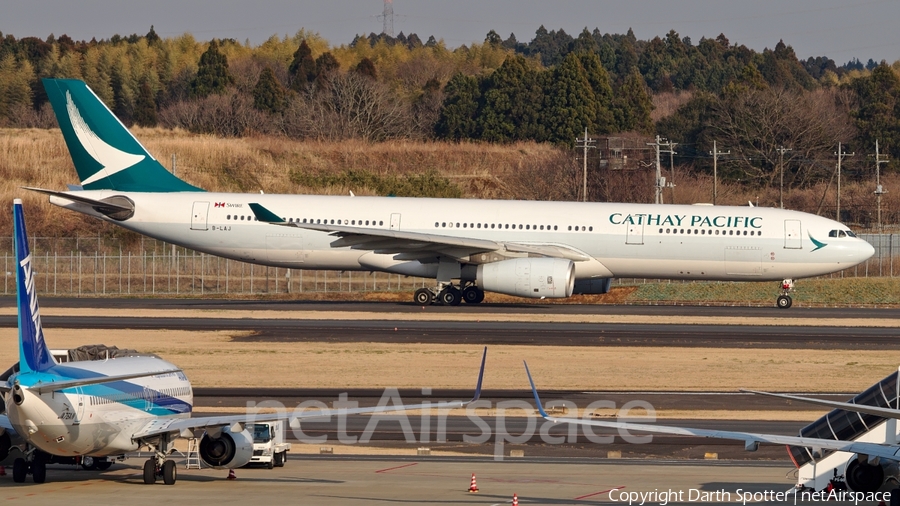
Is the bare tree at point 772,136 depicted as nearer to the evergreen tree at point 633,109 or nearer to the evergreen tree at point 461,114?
the evergreen tree at point 633,109

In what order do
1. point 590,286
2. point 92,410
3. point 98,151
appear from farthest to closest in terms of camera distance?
point 98,151 → point 590,286 → point 92,410

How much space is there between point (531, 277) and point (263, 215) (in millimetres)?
9484

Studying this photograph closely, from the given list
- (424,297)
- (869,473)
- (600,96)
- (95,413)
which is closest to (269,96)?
(600,96)

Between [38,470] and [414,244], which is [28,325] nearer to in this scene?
[38,470]

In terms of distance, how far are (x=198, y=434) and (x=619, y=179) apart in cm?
7099

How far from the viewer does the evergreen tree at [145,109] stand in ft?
375

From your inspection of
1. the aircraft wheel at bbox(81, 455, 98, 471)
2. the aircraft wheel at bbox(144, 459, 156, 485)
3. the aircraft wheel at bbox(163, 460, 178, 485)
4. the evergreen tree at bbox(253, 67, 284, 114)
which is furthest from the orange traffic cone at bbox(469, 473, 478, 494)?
the evergreen tree at bbox(253, 67, 284, 114)

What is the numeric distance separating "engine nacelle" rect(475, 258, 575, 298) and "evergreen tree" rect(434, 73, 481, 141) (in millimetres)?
63599

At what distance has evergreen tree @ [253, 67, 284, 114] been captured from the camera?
4343 inches

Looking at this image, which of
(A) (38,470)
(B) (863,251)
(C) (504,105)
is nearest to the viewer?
(A) (38,470)

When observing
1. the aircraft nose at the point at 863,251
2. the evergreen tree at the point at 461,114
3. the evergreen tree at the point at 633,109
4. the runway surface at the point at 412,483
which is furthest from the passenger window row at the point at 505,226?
the evergreen tree at the point at 633,109

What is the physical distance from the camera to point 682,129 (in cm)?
10594

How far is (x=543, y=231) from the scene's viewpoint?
1692 inches

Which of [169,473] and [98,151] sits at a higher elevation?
[98,151]
